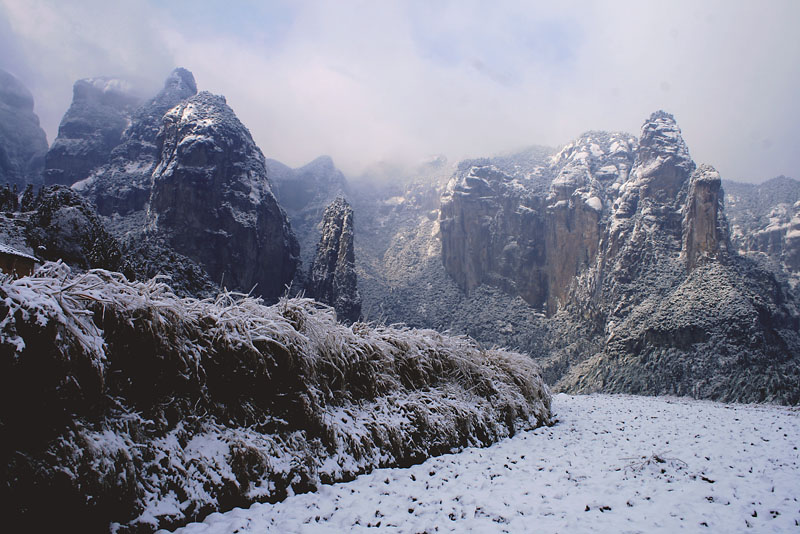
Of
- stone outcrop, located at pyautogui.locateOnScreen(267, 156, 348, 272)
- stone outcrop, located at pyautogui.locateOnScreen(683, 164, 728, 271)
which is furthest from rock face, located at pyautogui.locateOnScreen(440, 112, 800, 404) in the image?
stone outcrop, located at pyautogui.locateOnScreen(267, 156, 348, 272)

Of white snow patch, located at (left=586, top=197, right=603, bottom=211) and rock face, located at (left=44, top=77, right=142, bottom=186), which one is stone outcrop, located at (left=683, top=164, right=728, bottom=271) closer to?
white snow patch, located at (left=586, top=197, right=603, bottom=211)

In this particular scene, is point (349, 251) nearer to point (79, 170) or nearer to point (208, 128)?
point (208, 128)

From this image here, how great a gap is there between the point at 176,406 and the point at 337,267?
221ft

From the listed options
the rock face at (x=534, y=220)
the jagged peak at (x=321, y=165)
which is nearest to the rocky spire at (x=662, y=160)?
the rock face at (x=534, y=220)

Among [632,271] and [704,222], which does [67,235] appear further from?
[704,222]

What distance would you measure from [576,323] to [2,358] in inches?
3086

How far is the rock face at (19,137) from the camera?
336ft

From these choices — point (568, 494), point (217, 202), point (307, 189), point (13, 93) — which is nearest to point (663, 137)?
point (217, 202)

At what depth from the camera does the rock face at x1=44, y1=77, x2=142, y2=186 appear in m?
96.3

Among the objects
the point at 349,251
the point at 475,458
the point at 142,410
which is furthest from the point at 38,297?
the point at 349,251

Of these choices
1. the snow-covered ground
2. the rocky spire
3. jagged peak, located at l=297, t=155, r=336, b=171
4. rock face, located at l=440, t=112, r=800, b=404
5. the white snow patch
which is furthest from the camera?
jagged peak, located at l=297, t=155, r=336, b=171

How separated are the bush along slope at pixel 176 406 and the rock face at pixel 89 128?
374 feet

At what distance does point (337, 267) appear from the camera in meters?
71.4

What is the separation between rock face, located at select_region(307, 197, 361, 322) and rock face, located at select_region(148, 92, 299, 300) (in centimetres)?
904
